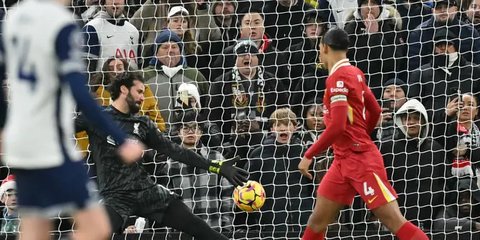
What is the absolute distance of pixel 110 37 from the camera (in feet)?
39.1

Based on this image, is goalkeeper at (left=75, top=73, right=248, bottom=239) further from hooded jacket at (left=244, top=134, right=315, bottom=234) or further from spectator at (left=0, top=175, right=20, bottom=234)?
hooded jacket at (left=244, top=134, right=315, bottom=234)

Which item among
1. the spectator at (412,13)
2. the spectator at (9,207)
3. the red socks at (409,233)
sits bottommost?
the spectator at (9,207)

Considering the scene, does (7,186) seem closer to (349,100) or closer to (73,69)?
(349,100)

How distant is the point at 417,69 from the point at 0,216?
3.93 meters

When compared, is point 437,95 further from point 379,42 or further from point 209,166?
point 209,166

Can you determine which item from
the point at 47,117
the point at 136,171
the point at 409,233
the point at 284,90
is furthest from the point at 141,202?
the point at 47,117

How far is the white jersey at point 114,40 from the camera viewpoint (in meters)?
11.9

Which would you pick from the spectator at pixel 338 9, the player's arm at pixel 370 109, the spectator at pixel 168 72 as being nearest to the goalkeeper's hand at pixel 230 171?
the player's arm at pixel 370 109

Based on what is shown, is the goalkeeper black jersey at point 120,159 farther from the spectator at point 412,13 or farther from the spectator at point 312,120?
the spectator at point 412,13

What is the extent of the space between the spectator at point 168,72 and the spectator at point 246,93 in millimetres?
232

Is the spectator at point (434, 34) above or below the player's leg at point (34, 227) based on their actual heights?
above

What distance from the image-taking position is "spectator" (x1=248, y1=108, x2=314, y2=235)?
35.6 ft

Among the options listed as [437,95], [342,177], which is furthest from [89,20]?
[342,177]

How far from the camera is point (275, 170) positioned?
35.9 ft
